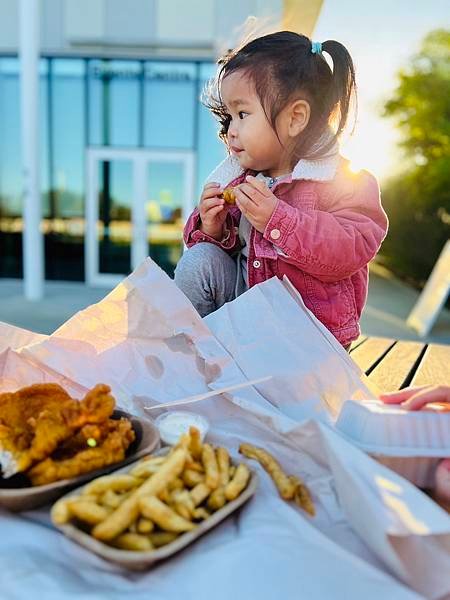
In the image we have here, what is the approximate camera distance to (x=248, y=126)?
1715 millimetres

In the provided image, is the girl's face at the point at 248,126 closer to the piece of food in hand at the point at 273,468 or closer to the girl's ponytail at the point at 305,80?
the girl's ponytail at the point at 305,80

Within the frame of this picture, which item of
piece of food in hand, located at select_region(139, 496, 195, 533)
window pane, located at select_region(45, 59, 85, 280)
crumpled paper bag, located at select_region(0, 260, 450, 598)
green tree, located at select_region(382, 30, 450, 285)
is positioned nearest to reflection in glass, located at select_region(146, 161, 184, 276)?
window pane, located at select_region(45, 59, 85, 280)

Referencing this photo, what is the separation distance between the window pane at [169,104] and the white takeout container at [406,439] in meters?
9.94

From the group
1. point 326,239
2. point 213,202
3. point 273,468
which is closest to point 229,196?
point 213,202

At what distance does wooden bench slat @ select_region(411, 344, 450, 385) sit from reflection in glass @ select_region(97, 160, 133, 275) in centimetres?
854

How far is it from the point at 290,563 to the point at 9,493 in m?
0.42

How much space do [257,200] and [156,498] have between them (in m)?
0.96

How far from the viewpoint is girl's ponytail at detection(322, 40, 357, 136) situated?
179cm

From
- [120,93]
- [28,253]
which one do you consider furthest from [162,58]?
[28,253]

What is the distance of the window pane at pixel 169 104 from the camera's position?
10.1 meters

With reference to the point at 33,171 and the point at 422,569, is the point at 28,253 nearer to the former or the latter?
the point at 33,171

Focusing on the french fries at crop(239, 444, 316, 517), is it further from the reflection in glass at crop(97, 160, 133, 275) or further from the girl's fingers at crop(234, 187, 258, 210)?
the reflection in glass at crop(97, 160, 133, 275)

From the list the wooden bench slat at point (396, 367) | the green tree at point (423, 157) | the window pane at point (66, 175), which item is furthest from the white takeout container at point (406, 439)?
the window pane at point (66, 175)

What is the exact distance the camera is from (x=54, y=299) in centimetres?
895
